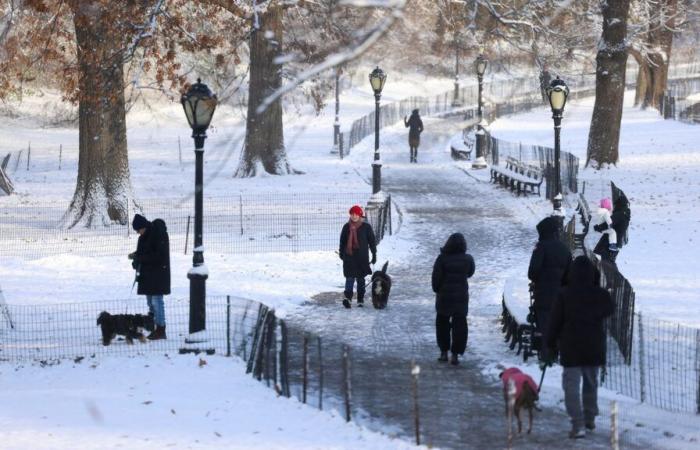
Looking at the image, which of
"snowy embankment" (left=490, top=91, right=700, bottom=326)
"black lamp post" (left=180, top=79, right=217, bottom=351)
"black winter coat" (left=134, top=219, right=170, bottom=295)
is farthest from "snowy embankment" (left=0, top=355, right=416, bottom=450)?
"snowy embankment" (left=490, top=91, right=700, bottom=326)

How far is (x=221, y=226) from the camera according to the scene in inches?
1012

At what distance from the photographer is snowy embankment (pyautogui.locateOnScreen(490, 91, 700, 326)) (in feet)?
58.0

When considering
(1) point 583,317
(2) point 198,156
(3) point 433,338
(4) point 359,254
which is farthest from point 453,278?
(4) point 359,254

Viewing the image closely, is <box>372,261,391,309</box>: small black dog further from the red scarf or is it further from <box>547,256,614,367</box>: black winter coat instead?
<box>547,256,614,367</box>: black winter coat

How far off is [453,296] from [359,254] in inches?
147

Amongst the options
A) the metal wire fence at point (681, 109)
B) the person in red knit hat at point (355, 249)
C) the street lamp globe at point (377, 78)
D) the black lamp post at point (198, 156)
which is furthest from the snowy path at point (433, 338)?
the metal wire fence at point (681, 109)

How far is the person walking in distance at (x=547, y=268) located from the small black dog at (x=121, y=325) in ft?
15.4

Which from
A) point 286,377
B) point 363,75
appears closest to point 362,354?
point 286,377

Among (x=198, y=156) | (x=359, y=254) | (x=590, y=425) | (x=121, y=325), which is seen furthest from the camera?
(x=359, y=254)

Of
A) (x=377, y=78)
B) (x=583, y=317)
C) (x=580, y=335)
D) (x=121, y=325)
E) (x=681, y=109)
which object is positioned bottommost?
(x=121, y=325)

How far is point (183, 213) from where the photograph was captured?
92.4 ft

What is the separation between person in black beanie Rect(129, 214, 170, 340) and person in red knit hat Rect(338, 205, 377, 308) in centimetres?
312

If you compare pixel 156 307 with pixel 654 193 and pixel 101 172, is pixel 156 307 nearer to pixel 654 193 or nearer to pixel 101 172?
pixel 101 172

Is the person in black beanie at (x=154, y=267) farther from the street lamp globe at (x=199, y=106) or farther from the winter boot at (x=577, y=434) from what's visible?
the winter boot at (x=577, y=434)
